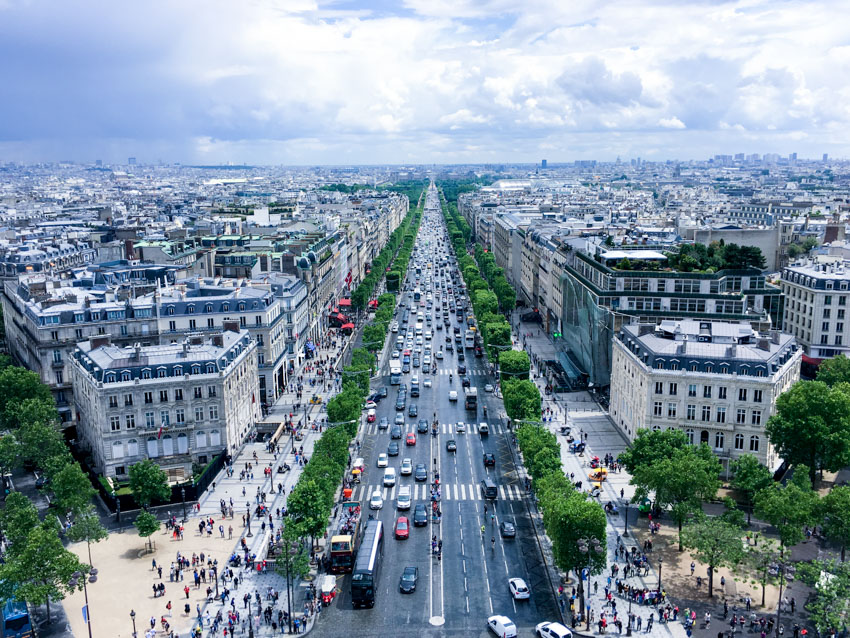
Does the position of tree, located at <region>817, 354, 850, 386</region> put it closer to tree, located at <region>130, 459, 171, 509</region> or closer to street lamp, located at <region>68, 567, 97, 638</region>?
tree, located at <region>130, 459, 171, 509</region>

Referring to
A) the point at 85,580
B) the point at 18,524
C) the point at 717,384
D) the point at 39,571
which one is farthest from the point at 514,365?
the point at 39,571

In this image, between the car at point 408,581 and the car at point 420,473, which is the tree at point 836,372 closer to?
the car at point 420,473

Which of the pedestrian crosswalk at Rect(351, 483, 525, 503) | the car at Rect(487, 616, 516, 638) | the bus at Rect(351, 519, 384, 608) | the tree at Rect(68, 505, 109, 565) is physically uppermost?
the tree at Rect(68, 505, 109, 565)

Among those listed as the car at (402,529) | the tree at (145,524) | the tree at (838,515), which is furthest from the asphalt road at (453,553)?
the tree at (838,515)

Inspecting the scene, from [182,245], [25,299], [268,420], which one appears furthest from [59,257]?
[268,420]

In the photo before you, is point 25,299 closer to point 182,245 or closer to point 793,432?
point 182,245

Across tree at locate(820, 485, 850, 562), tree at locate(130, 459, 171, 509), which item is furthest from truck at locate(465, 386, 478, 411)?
tree at locate(820, 485, 850, 562)
